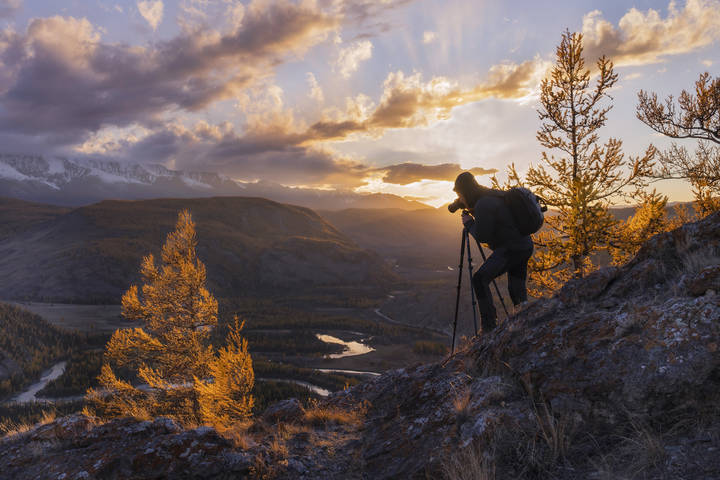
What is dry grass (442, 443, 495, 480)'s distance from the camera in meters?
2.87

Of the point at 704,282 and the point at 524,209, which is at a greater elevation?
the point at 524,209

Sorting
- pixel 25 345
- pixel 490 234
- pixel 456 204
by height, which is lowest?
pixel 25 345

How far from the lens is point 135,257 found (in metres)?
112

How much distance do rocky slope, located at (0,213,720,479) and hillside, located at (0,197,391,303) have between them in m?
110

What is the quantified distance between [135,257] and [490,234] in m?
128

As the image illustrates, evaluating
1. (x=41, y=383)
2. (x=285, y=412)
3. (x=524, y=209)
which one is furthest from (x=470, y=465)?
(x=41, y=383)

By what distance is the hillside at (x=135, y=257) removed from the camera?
99375mm

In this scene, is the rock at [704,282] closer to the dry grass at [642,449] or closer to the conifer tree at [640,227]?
the dry grass at [642,449]

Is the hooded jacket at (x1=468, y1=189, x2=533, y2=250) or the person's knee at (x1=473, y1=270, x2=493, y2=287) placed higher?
the hooded jacket at (x1=468, y1=189, x2=533, y2=250)

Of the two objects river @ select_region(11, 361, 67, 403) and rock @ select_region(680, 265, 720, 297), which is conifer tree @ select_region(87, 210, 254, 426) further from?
river @ select_region(11, 361, 67, 403)

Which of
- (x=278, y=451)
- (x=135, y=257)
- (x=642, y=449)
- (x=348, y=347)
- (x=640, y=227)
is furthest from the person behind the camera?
(x=135, y=257)

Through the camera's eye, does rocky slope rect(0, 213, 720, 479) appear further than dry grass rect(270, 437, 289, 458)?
No

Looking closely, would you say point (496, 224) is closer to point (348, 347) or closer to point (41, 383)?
A: point (41, 383)

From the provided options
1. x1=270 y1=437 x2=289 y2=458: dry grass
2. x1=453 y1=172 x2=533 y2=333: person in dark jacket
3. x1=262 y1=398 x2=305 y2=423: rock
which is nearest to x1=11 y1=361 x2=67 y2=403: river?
x1=262 y1=398 x2=305 y2=423: rock
